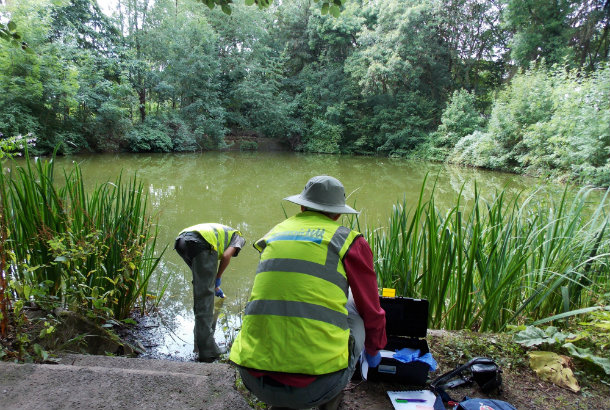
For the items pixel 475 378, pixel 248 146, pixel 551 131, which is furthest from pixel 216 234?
pixel 248 146

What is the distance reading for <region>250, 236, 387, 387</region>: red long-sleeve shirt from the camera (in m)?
1.27

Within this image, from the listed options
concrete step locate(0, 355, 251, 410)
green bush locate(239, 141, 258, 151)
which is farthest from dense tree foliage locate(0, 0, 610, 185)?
concrete step locate(0, 355, 251, 410)

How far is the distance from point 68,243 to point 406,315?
1.91 m

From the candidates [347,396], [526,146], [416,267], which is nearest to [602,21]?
[526,146]

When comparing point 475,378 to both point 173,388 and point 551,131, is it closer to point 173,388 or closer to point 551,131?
Result: point 173,388

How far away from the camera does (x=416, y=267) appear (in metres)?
2.26

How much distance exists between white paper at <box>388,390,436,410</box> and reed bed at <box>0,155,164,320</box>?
1512 millimetres

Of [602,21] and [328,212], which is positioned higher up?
[602,21]

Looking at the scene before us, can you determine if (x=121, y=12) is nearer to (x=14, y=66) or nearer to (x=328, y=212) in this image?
(x=14, y=66)

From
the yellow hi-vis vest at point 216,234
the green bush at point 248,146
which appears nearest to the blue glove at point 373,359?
the yellow hi-vis vest at point 216,234

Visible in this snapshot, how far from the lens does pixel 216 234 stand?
2395 millimetres

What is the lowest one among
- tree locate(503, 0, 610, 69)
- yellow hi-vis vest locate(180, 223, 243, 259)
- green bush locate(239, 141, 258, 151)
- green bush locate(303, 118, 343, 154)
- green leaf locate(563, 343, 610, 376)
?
green leaf locate(563, 343, 610, 376)

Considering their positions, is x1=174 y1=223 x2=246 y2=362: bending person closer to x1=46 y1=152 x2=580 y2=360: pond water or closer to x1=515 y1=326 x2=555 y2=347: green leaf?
x1=46 y1=152 x2=580 y2=360: pond water

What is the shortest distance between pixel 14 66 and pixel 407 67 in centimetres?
1501
